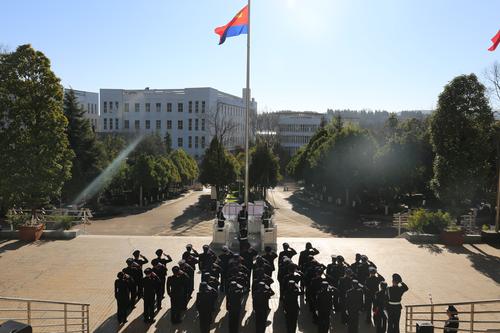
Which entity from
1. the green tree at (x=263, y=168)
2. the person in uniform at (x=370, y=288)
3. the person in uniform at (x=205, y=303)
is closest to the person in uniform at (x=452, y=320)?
the person in uniform at (x=370, y=288)

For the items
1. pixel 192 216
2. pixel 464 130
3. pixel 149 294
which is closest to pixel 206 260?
pixel 149 294

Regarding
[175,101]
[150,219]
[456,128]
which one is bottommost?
[150,219]

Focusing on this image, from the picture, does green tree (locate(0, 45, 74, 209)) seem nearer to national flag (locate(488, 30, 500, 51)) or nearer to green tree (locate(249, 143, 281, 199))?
national flag (locate(488, 30, 500, 51))

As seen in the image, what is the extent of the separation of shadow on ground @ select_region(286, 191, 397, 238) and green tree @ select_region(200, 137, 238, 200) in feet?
21.0

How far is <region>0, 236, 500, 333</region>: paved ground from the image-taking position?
10.8 meters

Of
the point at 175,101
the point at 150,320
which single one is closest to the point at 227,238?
the point at 150,320

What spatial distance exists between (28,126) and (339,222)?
→ 69.9ft

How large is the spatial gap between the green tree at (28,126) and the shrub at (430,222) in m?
14.5

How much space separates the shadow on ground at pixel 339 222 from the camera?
28.3 metres

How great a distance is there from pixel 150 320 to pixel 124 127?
74.9 metres

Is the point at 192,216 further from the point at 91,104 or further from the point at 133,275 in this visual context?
the point at 91,104

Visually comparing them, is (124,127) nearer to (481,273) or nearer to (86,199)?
(86,199)

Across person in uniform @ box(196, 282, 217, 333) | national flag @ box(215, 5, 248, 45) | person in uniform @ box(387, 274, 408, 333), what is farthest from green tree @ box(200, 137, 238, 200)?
person in uniform @ box(387, 274, 408, 333)

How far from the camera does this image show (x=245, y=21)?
1806cm
